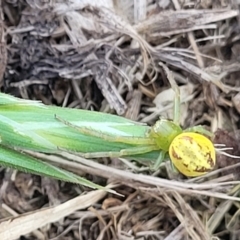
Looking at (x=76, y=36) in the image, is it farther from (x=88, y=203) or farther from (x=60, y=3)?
(x=88, y=203)

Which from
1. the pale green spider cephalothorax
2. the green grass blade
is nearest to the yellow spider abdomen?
the pale green spider cephalothorax

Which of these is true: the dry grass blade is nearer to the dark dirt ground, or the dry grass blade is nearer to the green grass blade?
the dark dirt ground

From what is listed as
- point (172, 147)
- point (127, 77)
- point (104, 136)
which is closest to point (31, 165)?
point (104, 136)

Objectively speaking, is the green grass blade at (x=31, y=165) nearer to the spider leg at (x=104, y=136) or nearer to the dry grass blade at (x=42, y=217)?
the spider leg at (x=104, y=136)

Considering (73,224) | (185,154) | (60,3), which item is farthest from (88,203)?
(60,3)

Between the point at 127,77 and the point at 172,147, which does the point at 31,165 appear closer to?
the point at 172,147
